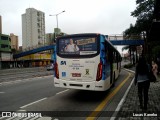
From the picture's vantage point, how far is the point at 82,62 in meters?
10.5

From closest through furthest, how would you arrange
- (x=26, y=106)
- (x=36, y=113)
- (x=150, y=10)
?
(x=36, y=113) → (x=26, y=106) → (x=150, y=10)

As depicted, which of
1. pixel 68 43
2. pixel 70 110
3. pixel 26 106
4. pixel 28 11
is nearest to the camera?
pixel 70 110

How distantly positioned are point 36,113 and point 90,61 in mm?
3504

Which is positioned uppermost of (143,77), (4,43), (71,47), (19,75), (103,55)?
(4,43)

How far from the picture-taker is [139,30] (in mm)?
60812

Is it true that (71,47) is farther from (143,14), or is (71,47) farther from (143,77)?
(143,14)

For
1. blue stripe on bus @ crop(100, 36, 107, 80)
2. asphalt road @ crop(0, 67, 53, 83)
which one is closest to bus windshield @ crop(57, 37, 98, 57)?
blue stripe on bus @ crop(100, 36, 107, 80)

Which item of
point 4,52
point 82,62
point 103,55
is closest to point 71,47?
point 82,62

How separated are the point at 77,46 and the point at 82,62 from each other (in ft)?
2.68

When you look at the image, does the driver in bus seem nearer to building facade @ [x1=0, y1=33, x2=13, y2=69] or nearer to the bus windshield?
the bus windshield

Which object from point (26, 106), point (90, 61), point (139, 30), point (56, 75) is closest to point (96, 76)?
point (90, 61)

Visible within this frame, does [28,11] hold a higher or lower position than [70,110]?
higher

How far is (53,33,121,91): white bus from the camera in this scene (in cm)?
1034

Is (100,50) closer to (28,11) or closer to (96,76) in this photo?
(96,76)
